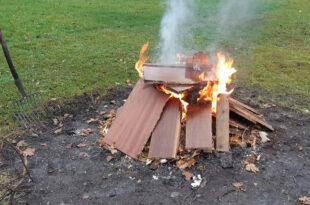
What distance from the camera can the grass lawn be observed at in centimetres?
722

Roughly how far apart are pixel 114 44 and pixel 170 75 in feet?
18.7

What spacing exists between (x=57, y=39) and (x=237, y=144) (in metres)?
8.61

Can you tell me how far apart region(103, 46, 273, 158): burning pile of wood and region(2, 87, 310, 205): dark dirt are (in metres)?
0.27

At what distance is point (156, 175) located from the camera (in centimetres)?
418

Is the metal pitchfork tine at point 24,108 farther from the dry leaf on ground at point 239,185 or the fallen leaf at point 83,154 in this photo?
the dry leaf on ground at point 239,185

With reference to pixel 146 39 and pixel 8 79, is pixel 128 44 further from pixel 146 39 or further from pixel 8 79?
pixel 8 79

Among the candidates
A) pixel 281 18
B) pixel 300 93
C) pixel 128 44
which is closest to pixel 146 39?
pixel 128 44

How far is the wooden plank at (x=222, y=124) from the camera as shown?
442 centimetres

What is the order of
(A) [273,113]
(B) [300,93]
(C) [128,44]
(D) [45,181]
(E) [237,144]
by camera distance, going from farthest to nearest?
(C) [128,44], (B) [300,93], (A) [273,113], (E) [237,144], (D) [45,181]

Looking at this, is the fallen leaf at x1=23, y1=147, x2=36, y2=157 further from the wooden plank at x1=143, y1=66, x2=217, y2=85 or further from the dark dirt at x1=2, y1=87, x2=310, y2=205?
the wooden plank at x1=143, y1=66, x2=217, y2=85

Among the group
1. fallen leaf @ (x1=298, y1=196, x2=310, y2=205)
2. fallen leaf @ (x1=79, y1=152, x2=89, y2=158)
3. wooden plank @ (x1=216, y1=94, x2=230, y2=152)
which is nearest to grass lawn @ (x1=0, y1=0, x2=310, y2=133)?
fallen leaf @ (x1=79, y1=152, x2=89, y2=158)

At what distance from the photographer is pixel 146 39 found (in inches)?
424

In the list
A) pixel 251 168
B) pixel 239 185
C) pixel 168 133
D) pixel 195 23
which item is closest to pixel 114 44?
pixel 195 23

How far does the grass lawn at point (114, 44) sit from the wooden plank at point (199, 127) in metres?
2.65
